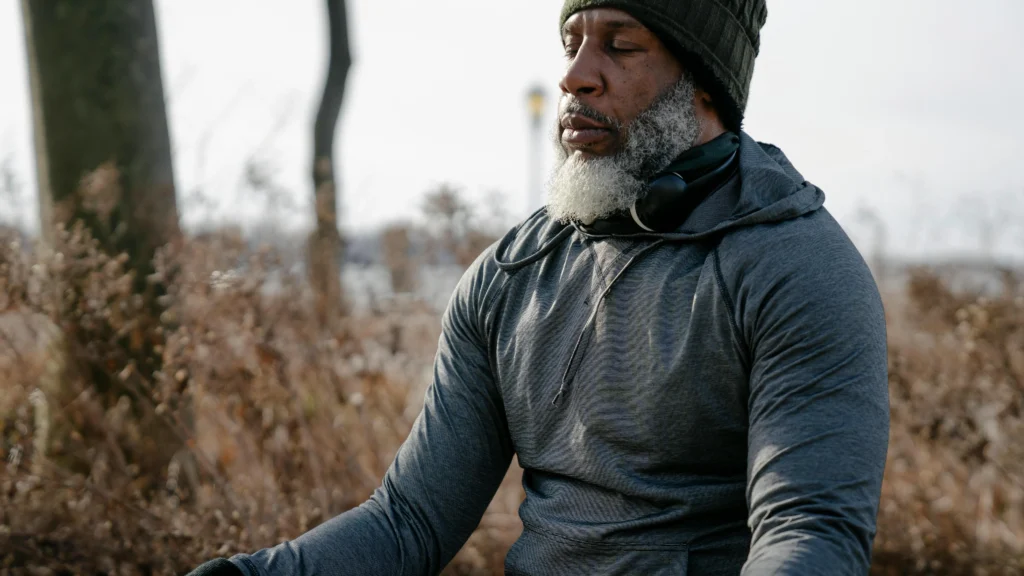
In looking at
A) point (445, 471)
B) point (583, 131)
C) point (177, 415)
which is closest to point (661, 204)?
point (583, 131)

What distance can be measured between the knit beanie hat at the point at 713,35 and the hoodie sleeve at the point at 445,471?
685 millimetres

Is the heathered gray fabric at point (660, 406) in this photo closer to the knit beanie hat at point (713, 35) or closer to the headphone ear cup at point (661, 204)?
the headphone ear cup at point (661, 204)

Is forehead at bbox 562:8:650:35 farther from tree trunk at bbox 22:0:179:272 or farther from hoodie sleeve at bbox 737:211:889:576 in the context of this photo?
tree trunk at bbox 22:0:179:272

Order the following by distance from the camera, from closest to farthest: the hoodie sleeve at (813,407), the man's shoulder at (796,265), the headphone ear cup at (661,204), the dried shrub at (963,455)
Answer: the hoodie sleeve at (813,407)
the man's shoulder at (796,265)
the headphone ear cup at (661,204)
the dried shrub at (963,455)

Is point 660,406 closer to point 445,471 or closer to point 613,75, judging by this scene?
point 445,471

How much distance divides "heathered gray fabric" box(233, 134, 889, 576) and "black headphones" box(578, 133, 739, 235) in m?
0.03

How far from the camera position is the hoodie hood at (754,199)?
6.33 feet

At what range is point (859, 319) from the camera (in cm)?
176

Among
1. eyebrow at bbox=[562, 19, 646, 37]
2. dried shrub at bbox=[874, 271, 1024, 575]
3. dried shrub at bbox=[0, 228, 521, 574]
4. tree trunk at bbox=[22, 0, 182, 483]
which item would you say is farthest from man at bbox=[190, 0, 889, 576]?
tree trunk at bbox=[22, 0, 182, 483]

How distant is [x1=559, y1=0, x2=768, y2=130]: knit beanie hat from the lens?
218cm

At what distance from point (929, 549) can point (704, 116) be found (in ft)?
8.37

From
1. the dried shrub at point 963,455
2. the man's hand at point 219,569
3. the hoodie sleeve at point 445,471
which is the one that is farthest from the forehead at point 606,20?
the dried shrub at point 963,455

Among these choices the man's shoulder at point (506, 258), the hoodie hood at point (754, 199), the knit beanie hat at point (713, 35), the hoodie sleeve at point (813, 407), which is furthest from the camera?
the man's shoulder at point (506, 258)

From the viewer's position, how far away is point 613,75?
2.21m
